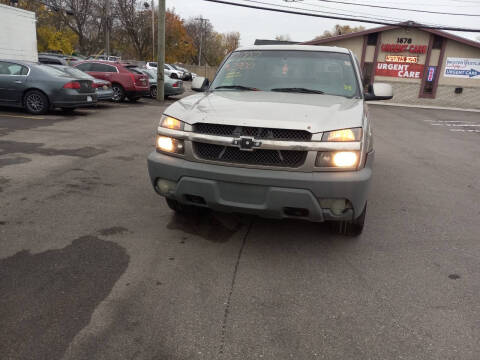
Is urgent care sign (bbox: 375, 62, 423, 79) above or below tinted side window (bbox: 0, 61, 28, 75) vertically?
above

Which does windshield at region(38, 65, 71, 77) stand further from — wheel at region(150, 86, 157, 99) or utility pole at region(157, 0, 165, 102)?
wheel at region(150, 86, 157, 99)

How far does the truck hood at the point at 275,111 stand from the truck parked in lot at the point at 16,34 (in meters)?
16.8

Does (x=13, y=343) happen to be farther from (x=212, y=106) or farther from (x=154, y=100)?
(x=154, y=100)

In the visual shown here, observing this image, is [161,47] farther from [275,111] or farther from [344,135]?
[344,135]

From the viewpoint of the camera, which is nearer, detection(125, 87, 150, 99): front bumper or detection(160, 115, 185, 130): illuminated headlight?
detection(160, 115, 185, 130): illuminated headlight

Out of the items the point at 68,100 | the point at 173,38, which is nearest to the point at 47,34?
the point at 173,38

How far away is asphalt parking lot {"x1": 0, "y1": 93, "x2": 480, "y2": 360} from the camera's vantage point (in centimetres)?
228

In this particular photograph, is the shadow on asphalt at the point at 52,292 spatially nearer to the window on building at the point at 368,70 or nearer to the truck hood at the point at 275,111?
the truck hood at the point at 275,111

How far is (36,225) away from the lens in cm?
378

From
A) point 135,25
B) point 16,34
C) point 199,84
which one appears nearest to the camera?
point 199,84

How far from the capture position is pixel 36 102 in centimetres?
1097

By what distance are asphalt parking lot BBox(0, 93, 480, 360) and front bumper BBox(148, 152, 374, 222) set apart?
0.50 metres

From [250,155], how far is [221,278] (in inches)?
38.4

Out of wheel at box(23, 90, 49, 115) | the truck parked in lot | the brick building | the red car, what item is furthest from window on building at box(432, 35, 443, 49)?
wheel at box(23, 90, 49, 115)
